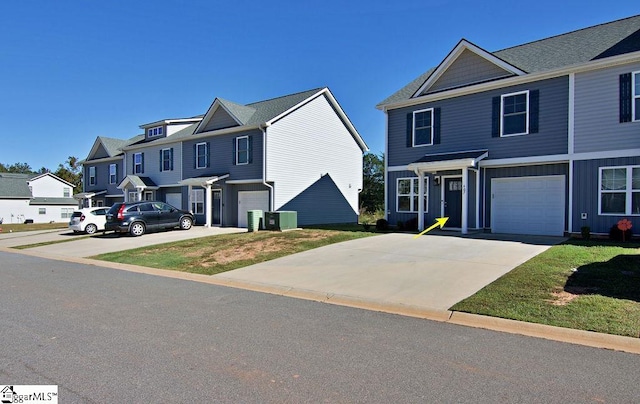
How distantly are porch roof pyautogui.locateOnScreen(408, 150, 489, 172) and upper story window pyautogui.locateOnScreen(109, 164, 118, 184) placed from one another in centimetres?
2856

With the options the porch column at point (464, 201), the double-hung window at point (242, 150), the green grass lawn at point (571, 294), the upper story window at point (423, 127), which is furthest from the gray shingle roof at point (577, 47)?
the double-hung window at point (242, 150)

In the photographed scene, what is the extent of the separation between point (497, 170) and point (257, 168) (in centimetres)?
1256

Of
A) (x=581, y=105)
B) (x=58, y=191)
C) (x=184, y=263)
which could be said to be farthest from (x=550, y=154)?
(x=58, y=191)

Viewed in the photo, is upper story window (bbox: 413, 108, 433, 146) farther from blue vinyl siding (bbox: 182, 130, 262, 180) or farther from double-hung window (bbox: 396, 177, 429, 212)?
blue vinyl siding (bbox: 182, 130, 262, 180)

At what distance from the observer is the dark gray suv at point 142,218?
19.8 metres

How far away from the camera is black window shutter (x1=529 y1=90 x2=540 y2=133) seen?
14836 mm

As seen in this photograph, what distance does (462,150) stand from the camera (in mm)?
16656

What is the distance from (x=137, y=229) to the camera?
20141 mm

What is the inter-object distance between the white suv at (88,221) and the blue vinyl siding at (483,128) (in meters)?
16.8

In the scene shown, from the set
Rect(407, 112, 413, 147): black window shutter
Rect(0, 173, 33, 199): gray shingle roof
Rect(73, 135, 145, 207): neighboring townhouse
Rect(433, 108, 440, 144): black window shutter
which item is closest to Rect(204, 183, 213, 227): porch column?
Rect(407, 112, 413, 147): black window shutter

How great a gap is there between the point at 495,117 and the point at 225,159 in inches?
615

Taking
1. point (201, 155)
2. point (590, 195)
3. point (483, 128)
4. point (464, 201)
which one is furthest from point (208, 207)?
point (590, 195)

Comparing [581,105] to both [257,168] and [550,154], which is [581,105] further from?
[257,168]

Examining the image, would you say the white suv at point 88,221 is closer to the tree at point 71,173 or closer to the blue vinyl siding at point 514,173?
the blue vinyl siding at point 514,173
